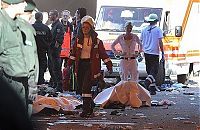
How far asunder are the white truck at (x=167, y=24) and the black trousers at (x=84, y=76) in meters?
5.02

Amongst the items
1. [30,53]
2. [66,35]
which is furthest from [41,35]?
[30,53]

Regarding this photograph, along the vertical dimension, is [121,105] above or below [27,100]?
below

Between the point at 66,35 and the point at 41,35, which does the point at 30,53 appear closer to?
the point at 41,35

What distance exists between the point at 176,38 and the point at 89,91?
8345mm

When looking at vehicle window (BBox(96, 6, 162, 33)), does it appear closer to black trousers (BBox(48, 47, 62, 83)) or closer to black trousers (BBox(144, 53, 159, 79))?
black trousers (BBox(144, 53, 159, 79))

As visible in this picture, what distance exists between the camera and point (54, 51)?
1584cm

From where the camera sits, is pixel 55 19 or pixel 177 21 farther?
pixel 177 21

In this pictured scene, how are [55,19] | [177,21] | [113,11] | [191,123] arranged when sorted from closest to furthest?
[191,123] < [55,19] < [113,11] < [177,21]

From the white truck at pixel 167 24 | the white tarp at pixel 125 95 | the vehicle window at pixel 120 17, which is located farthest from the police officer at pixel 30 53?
the vehicle window at pixel 120 17

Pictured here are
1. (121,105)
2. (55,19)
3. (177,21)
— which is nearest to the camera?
(121,105)

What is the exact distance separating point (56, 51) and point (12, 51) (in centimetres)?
943

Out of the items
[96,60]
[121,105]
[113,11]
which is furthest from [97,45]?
[113,11]

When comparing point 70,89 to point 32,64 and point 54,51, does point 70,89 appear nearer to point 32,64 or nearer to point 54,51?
point 54,51

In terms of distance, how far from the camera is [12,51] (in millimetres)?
6402
